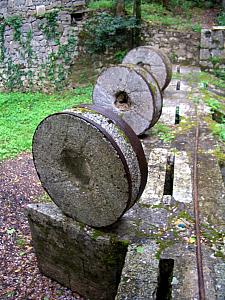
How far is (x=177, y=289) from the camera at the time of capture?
308cm

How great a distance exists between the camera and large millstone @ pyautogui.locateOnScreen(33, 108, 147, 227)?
11.3 feet

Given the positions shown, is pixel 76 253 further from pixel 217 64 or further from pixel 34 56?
pixel 34 56

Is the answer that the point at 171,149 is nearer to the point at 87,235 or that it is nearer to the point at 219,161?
the point at 219,161

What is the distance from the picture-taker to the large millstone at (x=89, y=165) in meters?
3.46

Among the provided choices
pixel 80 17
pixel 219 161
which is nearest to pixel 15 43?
pixel 80 17

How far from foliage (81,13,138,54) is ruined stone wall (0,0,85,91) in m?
0.35

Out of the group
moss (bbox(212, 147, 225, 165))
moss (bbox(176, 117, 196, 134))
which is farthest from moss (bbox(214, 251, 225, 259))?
Result: moss (bbox(176, 117, 196, 134))

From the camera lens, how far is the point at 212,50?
472 inches

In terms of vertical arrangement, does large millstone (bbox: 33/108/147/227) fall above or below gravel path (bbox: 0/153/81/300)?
above

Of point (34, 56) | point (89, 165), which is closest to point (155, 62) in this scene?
point (34, 56)

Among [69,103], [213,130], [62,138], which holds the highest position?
[62,138]

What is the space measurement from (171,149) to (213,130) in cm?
105

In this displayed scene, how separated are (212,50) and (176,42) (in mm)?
1077

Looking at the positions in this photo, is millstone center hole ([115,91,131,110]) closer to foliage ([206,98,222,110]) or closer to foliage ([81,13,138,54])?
foliage ([206,98,222,110])
